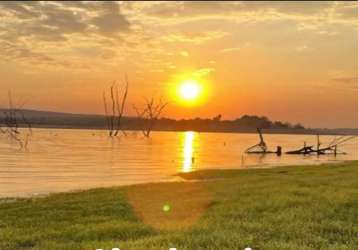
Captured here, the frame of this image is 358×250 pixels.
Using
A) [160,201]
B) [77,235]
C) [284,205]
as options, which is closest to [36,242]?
[77,235]

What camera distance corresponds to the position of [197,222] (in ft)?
53.5

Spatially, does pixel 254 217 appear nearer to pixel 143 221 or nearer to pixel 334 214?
pixel 334 214

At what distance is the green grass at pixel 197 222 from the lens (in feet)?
43.1

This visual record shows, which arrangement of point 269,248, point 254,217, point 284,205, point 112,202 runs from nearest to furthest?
1. point 269,248
2. point 254,217
3. point 284,205
4. point 112,202

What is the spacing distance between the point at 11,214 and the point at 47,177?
26148mm

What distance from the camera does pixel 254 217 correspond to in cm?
1683

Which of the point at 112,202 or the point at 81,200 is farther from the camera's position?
the point at 81,200

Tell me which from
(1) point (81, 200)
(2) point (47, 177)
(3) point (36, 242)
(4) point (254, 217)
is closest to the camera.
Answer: (3) point (36, 242)

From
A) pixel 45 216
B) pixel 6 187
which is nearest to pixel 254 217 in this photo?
pixel 45 216

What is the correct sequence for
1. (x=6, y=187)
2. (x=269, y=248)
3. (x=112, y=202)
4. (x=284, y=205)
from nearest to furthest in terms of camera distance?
(x=269, y=248)
(x=284, y=205)
(x=112, y=202)
(x=6, y=187)

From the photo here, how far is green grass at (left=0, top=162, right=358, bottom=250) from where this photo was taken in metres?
13.1

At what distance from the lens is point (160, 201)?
24.7 meters

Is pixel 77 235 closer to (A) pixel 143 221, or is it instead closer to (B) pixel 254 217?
(A) pixel 143 221

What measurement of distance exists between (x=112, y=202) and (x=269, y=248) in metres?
12.6
